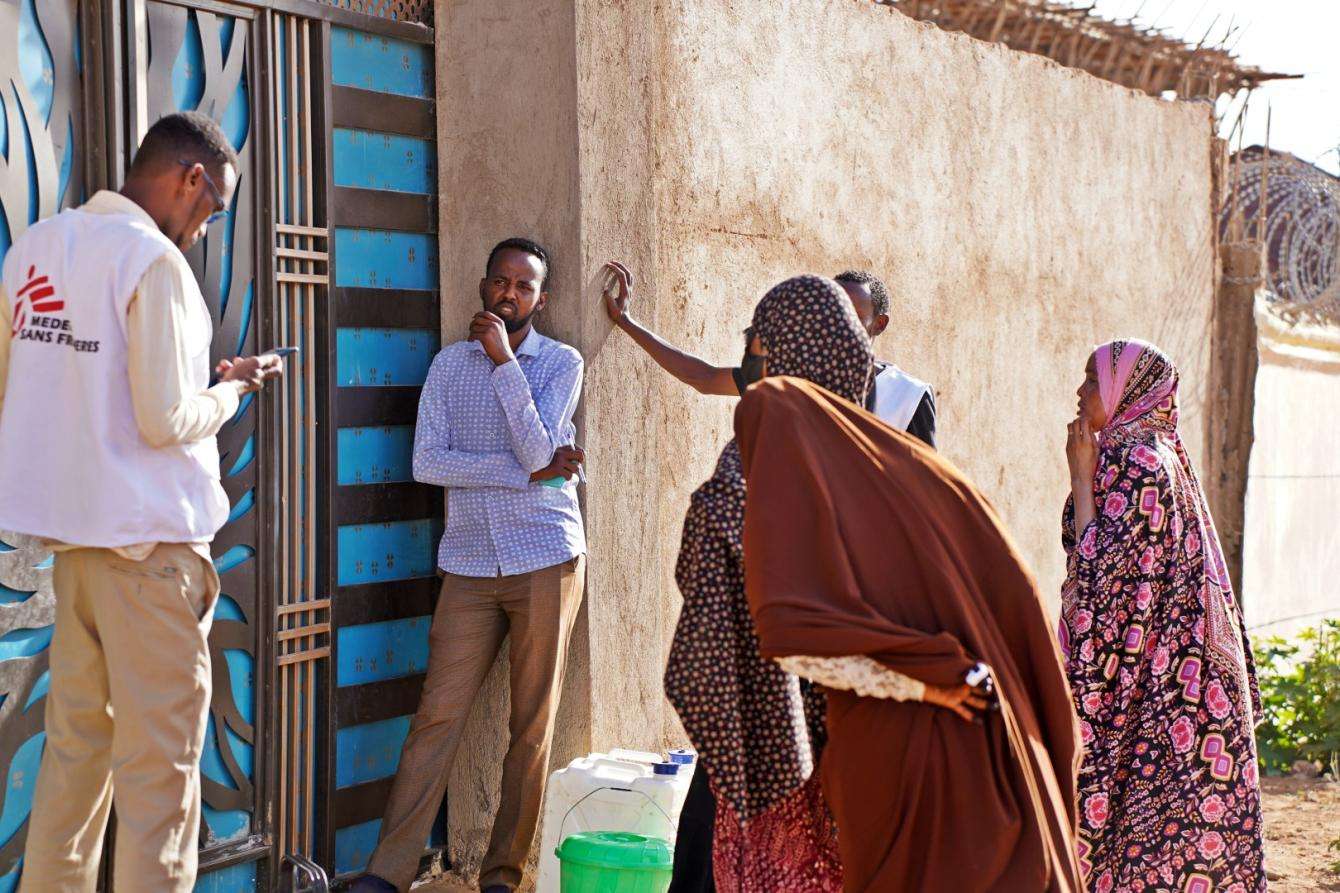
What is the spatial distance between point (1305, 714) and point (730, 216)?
4.35 meters

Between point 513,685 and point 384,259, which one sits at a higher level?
point 384,259

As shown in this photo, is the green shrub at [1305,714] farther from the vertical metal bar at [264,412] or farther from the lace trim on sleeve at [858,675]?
the lace trim on sleeve at [858,675]

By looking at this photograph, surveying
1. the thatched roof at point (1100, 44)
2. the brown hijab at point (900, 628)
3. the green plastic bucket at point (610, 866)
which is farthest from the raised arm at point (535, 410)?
the thatched roof at point (1100, 44)

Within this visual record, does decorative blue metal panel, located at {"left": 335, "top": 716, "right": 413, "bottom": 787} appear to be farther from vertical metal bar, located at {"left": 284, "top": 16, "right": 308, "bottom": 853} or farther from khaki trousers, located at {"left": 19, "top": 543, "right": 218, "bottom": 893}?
khaki trousers, located at {"left": 19, "top": 543, "right": 218, "bottom": 893}

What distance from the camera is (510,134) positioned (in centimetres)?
506

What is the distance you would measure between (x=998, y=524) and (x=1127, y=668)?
1806 millimetres

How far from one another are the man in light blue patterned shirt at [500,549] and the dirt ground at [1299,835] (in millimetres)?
493

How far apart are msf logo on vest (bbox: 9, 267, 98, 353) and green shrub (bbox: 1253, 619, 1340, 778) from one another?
6.29 metres

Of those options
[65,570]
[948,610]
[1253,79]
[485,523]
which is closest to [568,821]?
[485,523]

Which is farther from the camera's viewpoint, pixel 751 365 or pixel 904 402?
pixel 904 402

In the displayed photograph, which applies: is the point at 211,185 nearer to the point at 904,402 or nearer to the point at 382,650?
the point at 382,650

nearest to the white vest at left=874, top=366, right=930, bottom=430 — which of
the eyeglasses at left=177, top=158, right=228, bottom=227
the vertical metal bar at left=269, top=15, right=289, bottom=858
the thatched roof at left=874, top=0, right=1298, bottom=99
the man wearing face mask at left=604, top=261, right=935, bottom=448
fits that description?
the man wearing face mask at left=604, top=261, right=935, bottom=448

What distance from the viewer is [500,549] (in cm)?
470

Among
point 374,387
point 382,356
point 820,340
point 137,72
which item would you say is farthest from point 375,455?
point 820,340
